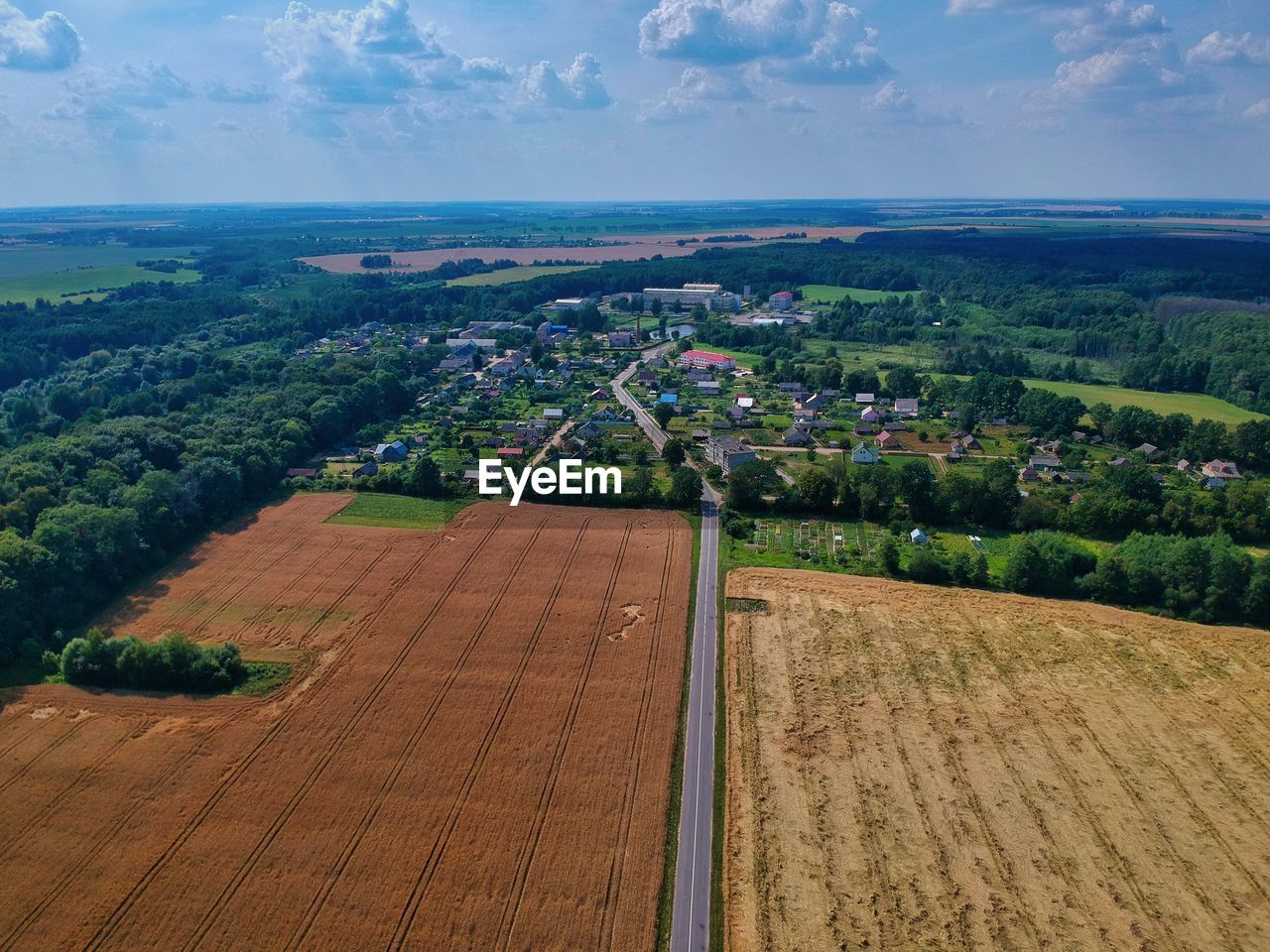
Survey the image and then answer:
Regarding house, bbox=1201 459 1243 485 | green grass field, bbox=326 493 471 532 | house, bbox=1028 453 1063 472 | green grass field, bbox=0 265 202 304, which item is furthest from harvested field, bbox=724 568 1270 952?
green grass field, bbox=0 265 202 304

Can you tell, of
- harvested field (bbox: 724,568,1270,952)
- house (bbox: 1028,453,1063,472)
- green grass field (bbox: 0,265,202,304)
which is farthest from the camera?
green grass field (bbox: 0,265,202,304)

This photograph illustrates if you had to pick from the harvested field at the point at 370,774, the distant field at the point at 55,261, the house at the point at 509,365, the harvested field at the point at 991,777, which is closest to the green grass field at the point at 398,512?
the harvested field at the point at 370,774

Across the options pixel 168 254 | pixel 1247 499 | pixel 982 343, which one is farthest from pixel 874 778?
pixel 168 254

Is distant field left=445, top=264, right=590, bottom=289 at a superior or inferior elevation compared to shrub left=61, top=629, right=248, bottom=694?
superior

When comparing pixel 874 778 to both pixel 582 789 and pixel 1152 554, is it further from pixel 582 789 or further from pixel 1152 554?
pixel 1152 554

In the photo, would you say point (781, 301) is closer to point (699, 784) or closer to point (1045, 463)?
point (1045, 463)

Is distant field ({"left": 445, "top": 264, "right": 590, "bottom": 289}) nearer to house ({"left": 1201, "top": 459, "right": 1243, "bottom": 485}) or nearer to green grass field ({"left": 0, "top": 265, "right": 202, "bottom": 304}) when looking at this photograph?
green grass field ({"left": 0, "top": 265, "right": 202, "bottom": 304})

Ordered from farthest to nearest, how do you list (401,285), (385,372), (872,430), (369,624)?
(401,285)
(385,372)
(872,430)
(369,624)
